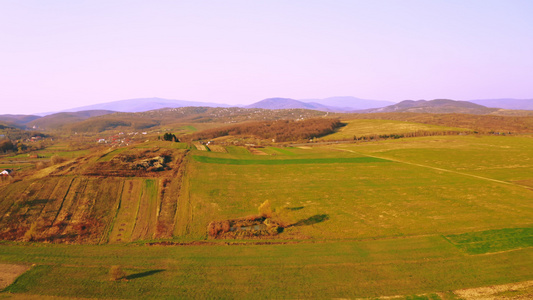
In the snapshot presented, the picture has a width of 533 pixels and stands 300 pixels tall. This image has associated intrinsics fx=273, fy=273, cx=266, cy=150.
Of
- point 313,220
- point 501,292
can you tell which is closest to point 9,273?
point 313,220

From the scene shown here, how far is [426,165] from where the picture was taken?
2557 inches

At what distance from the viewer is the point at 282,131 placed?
428 feet

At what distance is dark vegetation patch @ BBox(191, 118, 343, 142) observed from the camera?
123500 millimetres

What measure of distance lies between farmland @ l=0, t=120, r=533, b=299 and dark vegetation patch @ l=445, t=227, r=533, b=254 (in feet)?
0.65

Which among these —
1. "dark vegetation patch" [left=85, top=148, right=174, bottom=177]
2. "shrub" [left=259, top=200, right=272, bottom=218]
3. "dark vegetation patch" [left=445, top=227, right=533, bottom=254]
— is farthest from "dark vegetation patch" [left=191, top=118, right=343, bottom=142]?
"dark vegetation patch" [left=445, top=227, right=533, bottom=254]

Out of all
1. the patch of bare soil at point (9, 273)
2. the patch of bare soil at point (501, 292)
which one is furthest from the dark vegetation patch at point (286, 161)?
the patch of bare soil at point (501, 292)

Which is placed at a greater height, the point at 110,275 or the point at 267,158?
the point at 267,158

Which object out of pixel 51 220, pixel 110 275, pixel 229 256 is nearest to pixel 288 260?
pixel 229 256

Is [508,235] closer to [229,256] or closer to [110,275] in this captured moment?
[229,256]

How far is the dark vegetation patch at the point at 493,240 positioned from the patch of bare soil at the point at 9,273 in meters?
47.0

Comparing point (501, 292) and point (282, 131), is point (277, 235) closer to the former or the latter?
point (501, 292)

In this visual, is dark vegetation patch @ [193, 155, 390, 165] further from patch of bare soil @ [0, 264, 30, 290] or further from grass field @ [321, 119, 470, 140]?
grass field @ [321, 119, 470, 140]

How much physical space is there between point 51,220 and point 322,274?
122 feet

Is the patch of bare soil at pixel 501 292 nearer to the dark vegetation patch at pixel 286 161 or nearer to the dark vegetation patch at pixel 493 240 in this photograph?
the dark vegetation patch at pixel 493 240
